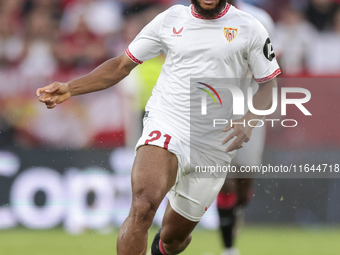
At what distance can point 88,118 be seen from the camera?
8.12 meters

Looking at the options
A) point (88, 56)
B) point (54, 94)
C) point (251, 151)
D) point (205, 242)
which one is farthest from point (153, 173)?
point (88, 56)

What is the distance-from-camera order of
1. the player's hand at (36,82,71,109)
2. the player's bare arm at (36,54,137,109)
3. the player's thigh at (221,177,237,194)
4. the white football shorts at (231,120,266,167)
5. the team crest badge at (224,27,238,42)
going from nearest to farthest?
the team crest badge at (224,27,238,42)
the player's hand at (36,82,71,109)
the player's bare arm at (36,54,137,109)
the white football shorts at (231,120,266,167)
the player's thigh at (221,177,237,194)

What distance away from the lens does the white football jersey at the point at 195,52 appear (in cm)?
452

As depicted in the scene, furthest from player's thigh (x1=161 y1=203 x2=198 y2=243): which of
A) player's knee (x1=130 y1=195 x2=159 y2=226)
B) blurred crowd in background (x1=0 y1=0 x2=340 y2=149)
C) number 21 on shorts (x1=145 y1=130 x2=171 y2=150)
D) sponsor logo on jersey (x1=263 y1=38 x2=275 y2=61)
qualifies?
blurred crowd in background (x1=0 y1=0 x2=340 y2=149)

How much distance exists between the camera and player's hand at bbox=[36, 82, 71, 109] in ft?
15.4

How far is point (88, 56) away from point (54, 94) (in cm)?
476

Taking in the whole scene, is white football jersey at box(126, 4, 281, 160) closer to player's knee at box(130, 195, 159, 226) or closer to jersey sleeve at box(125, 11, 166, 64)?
jersey sleeve at box(125, 11, 166, 64)

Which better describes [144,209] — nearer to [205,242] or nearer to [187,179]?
[187,179]

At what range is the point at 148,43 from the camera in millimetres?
4773

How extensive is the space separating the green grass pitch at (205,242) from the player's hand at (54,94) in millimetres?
2536

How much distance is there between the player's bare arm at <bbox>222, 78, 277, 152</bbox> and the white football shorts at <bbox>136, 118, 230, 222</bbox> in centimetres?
34

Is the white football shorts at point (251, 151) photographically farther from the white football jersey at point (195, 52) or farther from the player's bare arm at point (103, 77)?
the player's bare arm at point (103, 77)

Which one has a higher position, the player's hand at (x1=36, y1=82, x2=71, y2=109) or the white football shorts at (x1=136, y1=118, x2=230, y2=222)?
the player's hand at (x1=36, y1=82, x2=71, y2=109)

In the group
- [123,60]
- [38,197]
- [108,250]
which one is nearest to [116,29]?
[38,197]
